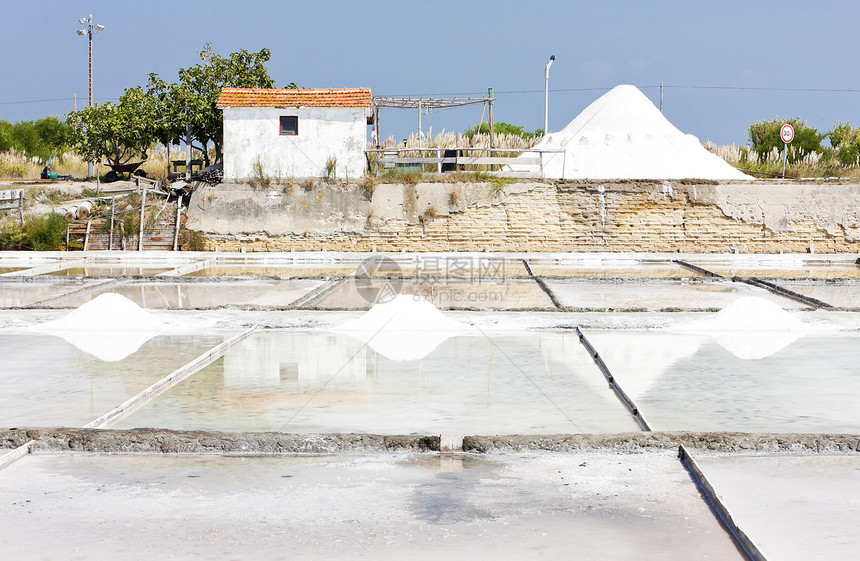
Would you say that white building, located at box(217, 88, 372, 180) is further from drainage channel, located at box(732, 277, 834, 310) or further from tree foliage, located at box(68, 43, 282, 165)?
drainage channel, located at box(732, 277, 834, 310)

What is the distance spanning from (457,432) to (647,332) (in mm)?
4014

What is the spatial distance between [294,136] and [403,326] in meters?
12.0

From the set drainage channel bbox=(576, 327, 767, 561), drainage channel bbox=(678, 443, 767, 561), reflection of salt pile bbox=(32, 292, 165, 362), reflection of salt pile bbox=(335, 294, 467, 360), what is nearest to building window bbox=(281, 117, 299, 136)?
reflection of salt pile bbox=(32, 292, 165, 362)

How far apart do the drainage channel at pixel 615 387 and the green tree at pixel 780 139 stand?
71.6ft

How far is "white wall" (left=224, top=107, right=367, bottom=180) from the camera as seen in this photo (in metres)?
19.9

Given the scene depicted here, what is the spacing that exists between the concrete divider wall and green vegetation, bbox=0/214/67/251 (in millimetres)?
2605

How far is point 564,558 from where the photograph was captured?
3.34m

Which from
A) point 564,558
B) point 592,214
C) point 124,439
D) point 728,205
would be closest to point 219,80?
point 592,214

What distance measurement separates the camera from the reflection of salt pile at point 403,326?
802cm

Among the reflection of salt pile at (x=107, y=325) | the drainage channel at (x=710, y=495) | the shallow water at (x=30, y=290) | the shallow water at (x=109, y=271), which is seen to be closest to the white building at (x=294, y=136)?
the shallow water at (x=109, y=271)

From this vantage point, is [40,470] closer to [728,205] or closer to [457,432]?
[457,432]

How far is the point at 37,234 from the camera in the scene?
60.9 ft

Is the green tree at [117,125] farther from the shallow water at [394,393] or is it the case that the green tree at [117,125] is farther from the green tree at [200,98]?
the shallow water at [394,393]

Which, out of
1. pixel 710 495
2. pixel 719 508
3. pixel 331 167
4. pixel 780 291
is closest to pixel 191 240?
pixel 331 167
